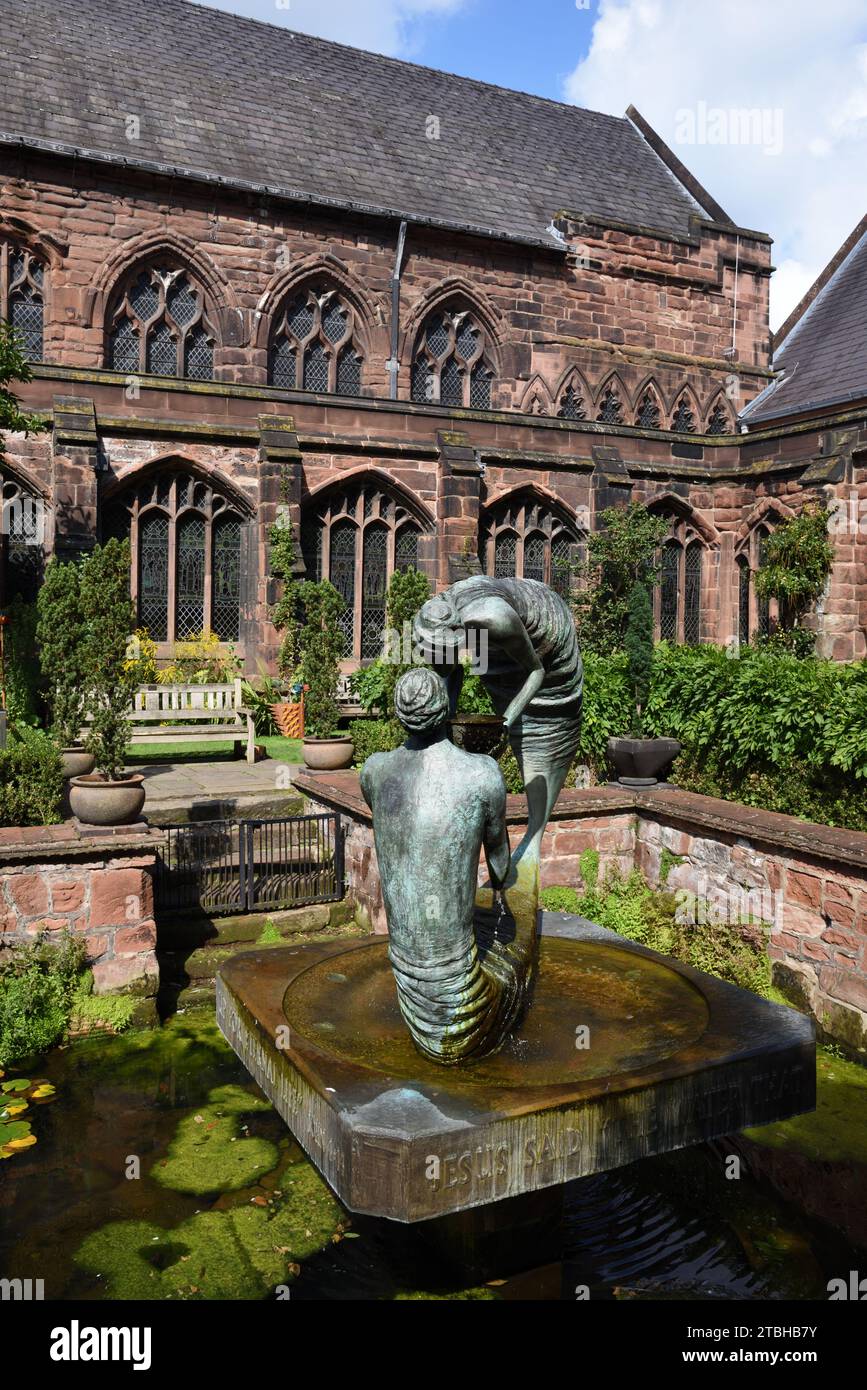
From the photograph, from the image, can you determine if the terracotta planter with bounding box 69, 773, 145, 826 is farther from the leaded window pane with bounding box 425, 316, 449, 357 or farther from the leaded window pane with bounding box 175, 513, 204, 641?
the leaded window pane with bounding box 425, 316, 449, 357

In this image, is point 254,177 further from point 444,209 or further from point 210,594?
point 210,594

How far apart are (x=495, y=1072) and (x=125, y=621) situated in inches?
192

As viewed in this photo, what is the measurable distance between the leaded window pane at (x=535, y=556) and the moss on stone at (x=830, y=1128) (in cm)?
1370

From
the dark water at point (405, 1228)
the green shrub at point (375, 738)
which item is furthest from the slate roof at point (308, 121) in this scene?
the dark water at point (405, 1228)

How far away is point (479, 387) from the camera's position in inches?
984

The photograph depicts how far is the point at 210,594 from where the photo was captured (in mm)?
17188

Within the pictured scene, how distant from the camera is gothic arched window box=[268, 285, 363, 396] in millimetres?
22750

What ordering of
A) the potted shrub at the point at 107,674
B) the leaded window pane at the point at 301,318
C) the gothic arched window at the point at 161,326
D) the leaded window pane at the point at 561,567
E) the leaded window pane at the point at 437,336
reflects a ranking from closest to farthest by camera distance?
1. the potted shrub at the point at 107,674
2. the leaded window pane at the point at 561,567
3. the gothic arched window at the point at 161,326
4. the leaded window pane at the point at 301,318
5. the leaded window pane at the point at 437,336

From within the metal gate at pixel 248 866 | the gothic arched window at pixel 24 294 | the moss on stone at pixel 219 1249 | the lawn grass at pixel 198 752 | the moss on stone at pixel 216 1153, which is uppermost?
the gothic arched window at pixel 24 294

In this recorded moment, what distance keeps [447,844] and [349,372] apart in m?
21.1

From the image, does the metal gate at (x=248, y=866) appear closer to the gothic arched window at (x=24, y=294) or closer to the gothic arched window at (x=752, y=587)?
the gothic arched window at (x=752, y=587)

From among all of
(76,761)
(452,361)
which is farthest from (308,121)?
(76,761)

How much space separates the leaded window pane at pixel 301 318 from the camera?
22891mm

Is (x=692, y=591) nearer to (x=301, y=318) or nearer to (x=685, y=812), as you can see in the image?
(x=301, y=318)
